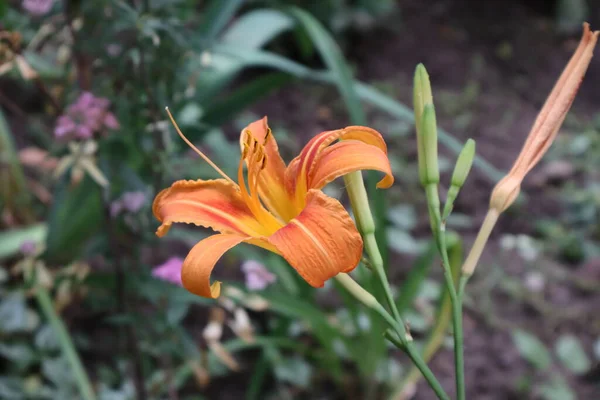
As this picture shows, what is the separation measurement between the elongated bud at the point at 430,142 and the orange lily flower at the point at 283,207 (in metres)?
0.04

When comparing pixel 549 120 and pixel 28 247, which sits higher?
pixel 549 120

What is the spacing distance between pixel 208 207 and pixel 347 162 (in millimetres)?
146

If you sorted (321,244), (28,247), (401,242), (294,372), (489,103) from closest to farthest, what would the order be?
1. (321,244)
2. (28,247)
3. (294,372)
4. (401,242)
5. (489,103)

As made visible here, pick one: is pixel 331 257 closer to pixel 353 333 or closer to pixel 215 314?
pixel 215 314

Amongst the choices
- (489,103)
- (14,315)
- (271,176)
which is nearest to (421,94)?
(271,176)

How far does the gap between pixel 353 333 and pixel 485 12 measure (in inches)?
91.6

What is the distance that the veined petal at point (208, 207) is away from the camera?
58cm

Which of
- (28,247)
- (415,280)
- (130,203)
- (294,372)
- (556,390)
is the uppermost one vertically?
(130,203)

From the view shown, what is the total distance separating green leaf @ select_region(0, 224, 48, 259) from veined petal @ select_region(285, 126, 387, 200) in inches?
45.2

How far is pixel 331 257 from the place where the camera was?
47 centimetres

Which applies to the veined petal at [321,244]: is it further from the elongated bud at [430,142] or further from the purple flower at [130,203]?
the purple flower at [130,203]

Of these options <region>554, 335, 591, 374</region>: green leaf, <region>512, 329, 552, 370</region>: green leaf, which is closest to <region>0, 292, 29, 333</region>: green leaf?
<region>512, 329, 552, 370</region>: green leaf

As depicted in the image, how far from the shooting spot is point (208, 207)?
0.59 m

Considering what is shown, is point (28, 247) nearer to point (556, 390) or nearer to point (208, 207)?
point (208, 207)
